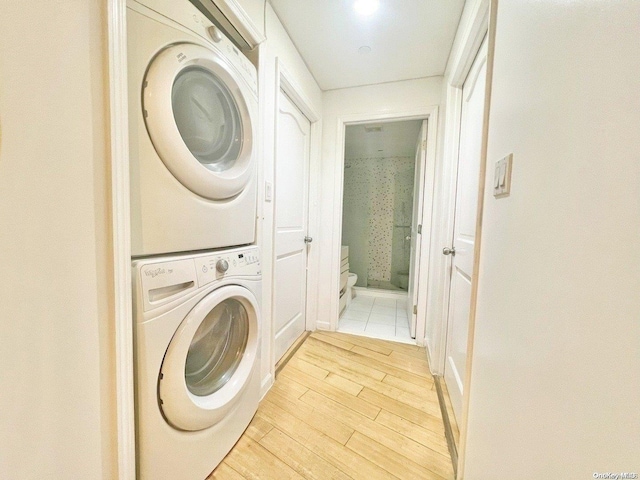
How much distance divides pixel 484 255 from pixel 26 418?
1.19m

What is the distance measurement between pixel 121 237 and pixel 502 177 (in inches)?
39.8

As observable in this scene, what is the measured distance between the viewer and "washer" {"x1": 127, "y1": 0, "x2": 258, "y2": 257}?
0.65 meters

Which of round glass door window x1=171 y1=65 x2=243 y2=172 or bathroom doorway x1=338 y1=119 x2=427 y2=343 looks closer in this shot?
round glass door window x1=171 y1=65 x2=243 y2=172

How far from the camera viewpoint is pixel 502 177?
2.13 ft

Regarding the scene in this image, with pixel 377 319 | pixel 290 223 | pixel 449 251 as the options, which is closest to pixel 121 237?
pixel 290 223

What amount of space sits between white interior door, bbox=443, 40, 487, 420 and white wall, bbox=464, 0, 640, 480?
1.52ft

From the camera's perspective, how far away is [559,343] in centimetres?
39

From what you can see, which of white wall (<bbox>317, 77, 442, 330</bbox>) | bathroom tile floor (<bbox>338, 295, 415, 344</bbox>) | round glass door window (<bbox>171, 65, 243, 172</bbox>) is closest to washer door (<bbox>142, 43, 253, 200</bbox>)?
round glass door window (<bbox>171, 65, 243, 172</bbox>)

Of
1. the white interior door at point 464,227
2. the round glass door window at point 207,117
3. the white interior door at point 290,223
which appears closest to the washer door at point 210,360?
the white interior door at point 290,223

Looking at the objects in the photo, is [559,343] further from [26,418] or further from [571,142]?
[26,418]

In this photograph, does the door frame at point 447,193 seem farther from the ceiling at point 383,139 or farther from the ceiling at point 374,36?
the ceiling at point 383,139

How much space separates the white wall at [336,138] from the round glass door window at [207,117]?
1157 mm

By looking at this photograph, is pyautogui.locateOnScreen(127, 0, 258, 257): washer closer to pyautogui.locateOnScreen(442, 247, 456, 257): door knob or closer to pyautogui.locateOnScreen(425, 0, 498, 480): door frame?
pyautogui.locateOnScreen(425, 0, 498, 480): door frame

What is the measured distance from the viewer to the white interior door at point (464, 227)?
3.56ft
